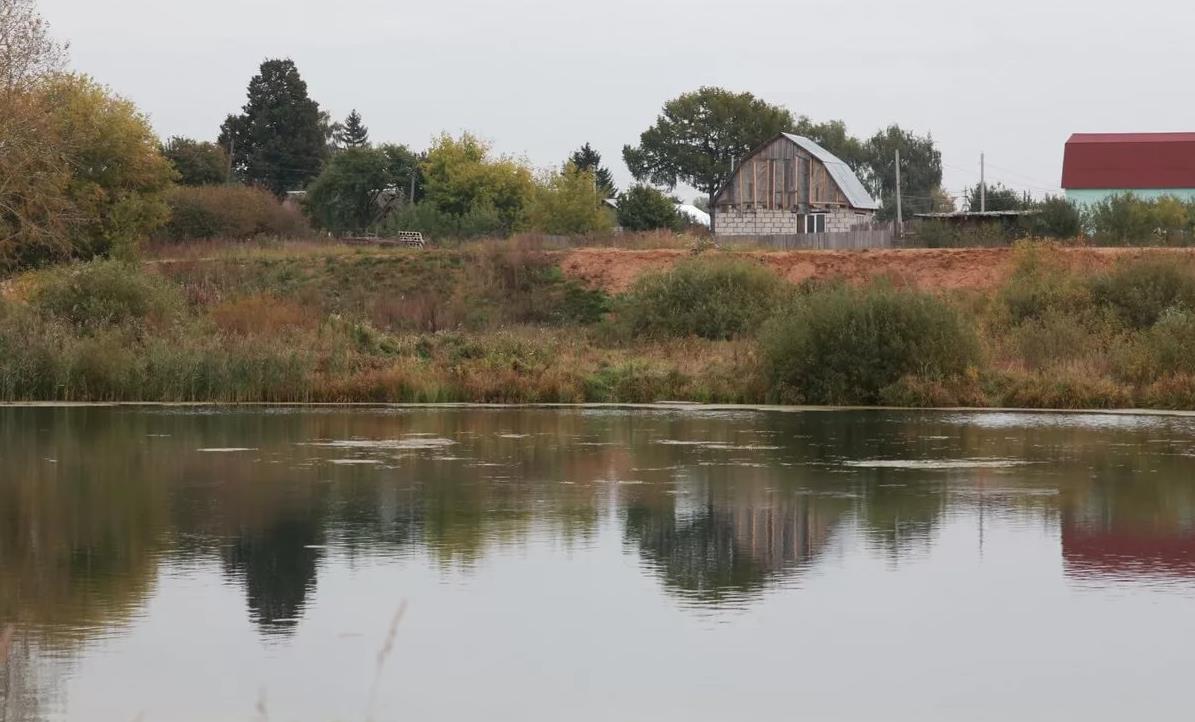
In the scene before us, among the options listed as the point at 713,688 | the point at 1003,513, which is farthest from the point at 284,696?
the point at 1003,513

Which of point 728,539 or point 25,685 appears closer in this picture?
point 25,685

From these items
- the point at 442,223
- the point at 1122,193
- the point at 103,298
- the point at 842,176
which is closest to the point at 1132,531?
the point at 103,298

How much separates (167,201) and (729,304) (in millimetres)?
29862

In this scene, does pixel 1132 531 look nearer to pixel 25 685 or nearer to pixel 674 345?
pixel 25 685

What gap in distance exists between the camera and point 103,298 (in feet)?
130

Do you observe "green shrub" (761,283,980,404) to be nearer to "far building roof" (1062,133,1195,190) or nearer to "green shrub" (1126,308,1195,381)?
"green shrub" (1126,308,1195,381)

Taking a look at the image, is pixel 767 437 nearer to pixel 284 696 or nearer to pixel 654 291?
pixel 284 696

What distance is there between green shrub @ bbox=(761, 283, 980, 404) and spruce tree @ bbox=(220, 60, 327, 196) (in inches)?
2820

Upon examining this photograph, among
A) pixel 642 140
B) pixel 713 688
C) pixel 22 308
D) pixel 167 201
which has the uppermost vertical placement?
pixel 642 140

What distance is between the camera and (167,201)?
224 ft

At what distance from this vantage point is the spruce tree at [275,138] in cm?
10188

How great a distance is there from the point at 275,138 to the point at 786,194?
37.4 m

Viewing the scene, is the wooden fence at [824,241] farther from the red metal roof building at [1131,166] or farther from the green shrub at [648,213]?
the red metal roof building at [1131,166]

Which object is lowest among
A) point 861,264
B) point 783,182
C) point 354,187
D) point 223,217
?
point 861,264
